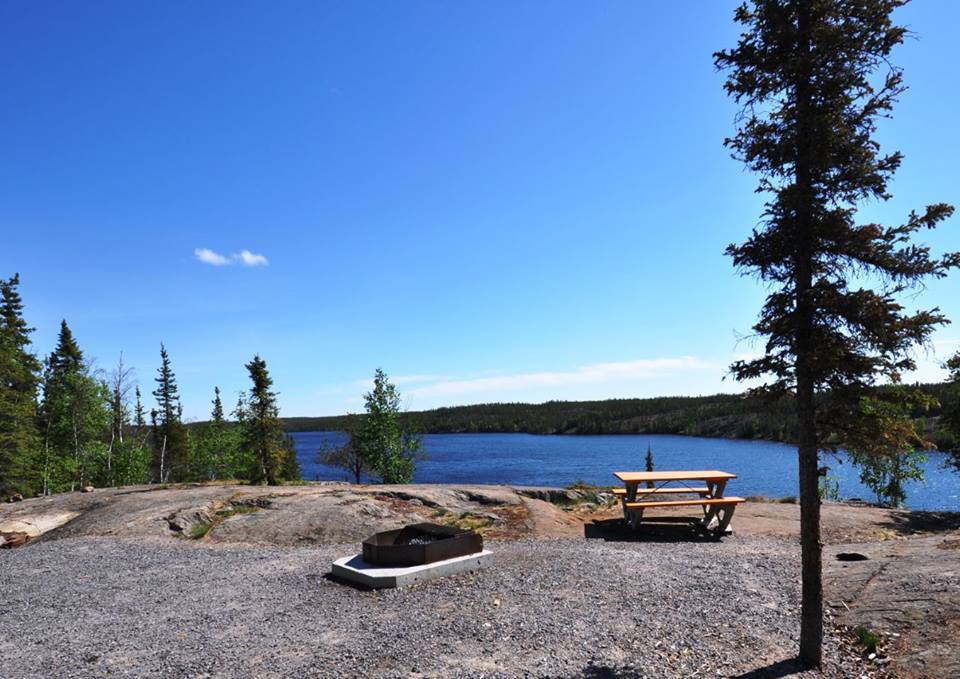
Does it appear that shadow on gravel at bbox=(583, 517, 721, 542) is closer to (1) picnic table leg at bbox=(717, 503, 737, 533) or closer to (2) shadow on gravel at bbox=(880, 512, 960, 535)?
(1) picnic table leg at bbox=(717, 503, 737, 533)

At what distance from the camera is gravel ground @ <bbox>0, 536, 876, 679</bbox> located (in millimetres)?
5727

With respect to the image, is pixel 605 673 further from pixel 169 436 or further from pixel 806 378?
pixel 169 436

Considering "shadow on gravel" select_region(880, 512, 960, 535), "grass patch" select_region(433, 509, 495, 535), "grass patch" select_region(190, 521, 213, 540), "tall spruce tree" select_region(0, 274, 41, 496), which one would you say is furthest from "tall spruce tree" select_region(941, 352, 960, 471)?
"tall spruce tree" select_region(0, 274, 41, 496)

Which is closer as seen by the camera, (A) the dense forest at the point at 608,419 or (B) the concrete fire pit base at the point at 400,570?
(B) the concrete fire pit base at the point at 400,570

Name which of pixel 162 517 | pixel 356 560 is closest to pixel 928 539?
pixel 356 560

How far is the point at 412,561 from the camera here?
9.05 meters

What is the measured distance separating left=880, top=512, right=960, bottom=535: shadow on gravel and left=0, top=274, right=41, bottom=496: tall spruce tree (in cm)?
3416

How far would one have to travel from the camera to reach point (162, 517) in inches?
556

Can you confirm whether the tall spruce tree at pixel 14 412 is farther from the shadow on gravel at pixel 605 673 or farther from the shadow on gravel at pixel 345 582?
the shadow on gravel at pixel 605 673

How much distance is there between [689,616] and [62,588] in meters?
9.74

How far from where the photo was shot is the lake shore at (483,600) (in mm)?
5836

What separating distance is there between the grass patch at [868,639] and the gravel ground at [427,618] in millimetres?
271

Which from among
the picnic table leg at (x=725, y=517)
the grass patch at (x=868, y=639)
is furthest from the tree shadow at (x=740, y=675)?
the picnic table leg at (x=725, y=517)

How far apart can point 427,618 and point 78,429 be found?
130 feet
